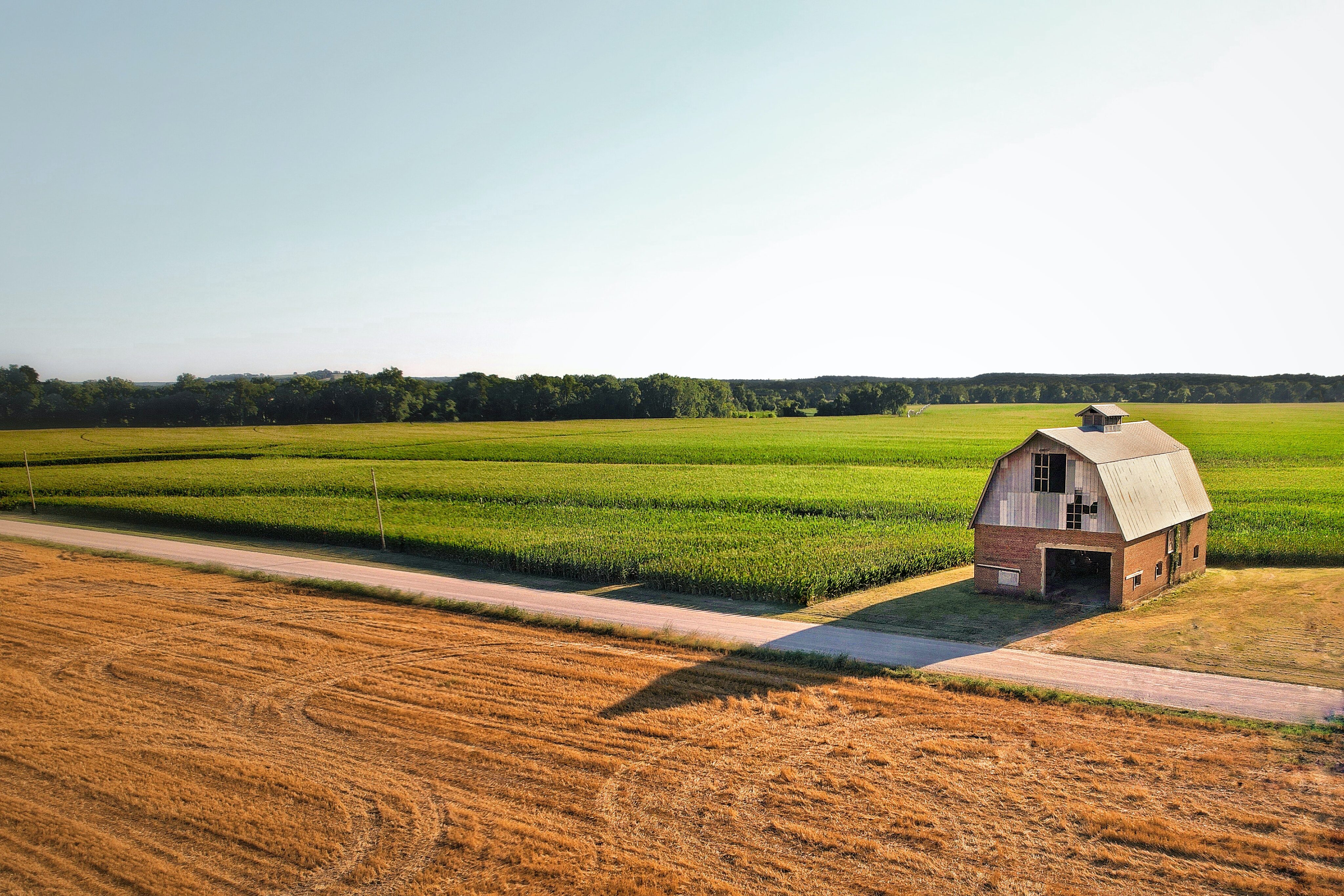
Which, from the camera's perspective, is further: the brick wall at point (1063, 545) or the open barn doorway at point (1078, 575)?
the open barn doorway at point (1078, 575)

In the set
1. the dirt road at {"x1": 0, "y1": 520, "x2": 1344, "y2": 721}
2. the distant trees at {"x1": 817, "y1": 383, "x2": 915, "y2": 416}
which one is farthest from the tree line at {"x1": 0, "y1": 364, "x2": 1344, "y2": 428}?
the dirt road at {"x1": 0, "y1": 520, "x2": 1344, "y2": 721}

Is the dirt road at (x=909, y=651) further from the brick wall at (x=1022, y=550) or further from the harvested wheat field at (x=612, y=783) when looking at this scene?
the brick wall at (x=1022, y=550)

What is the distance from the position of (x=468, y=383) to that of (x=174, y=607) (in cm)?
13368

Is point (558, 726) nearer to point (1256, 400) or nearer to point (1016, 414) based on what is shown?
point (1016, 414)

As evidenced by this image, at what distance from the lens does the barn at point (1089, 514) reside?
28031mm

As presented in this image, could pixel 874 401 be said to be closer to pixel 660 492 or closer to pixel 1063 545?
pixel 660 492

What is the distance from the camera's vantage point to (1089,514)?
92.2 feet

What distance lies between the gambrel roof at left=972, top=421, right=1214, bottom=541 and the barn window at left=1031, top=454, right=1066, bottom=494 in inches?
25.0

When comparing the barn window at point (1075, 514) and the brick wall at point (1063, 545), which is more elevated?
the barn window at point (1075, 514)

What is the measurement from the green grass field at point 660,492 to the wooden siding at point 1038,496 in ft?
17.1

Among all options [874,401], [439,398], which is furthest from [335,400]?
[874,401]

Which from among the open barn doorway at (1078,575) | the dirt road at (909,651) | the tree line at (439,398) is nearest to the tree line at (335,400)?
the tree line at (439,398)

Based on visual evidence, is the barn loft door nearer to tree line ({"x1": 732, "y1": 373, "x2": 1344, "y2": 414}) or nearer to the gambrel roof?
the gambrel roof

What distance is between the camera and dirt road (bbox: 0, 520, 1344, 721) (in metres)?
19.5
